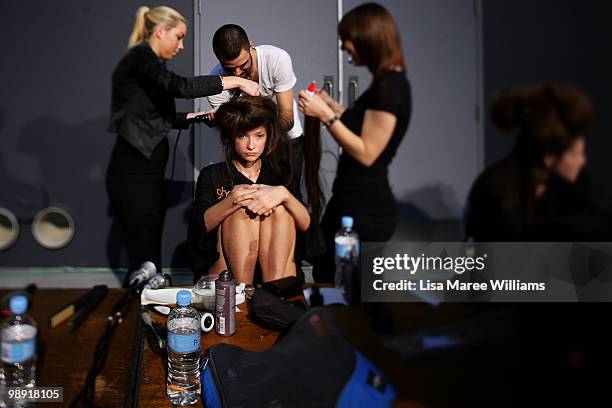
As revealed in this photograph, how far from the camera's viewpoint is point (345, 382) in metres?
1.27

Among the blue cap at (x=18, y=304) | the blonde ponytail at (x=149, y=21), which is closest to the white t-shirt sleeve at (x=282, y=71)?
the blonde ponytail at (x=149, y=21)

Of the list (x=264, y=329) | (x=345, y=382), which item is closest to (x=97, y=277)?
(x=264, y=329)

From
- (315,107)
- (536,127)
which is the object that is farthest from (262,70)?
(536,127)

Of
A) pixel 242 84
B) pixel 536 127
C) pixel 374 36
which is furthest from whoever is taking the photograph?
pixel 242 84

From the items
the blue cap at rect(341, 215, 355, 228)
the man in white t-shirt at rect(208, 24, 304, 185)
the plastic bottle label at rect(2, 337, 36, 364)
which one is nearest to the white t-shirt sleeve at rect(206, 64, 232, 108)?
the man in white t-shirt at rect(208, 24, 304, 185)

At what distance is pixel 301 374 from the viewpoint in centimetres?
133

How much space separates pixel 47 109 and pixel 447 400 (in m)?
1.05

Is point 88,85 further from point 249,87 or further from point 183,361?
point 183,361

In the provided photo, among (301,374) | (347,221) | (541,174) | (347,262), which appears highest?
(541,174)

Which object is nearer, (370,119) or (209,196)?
(370,119)

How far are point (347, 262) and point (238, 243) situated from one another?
→ 269 millimetres

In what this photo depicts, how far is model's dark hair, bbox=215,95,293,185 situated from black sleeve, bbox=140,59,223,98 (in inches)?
2.0

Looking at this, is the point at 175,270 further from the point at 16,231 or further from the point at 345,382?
the point at 345,382

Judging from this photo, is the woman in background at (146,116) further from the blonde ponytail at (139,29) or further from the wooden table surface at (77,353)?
the wooden table surface at (77,353)
